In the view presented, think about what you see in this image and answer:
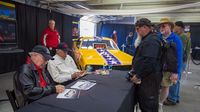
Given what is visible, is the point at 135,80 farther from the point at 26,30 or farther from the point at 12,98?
the point at 26,30

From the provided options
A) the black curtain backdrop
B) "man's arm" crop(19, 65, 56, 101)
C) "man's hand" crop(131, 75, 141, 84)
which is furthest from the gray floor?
"man's arm" crop(19, 65, 56, 101)

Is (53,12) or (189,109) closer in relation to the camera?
(189,109)

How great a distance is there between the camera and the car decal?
438 centimetres

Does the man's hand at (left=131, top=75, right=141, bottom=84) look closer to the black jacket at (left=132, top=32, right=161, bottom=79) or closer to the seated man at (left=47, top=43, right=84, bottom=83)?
the black jacket at (left=132, top=32, right=161, bottom=79)

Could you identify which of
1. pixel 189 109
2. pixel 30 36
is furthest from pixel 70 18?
pixel 189 109

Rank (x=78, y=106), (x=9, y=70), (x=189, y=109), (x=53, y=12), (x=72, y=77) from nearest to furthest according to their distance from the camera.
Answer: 1. (x=78, y=106)
2. (x=72, y=77)
3. (x=189, y=109)
4. (x=9, y=70)
5. (x=53, y=12)

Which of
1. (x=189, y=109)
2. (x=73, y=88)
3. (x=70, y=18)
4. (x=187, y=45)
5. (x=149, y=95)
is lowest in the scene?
(x=189, y=109)

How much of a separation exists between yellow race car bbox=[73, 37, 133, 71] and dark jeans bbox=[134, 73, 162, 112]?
1973 mm

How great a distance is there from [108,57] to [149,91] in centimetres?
267

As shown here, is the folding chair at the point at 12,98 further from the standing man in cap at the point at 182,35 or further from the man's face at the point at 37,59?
the standing man in cap at the point at 182,35

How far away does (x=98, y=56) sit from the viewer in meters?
4.73

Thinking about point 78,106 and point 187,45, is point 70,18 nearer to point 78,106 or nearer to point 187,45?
point 187,45

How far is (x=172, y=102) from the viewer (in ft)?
10.9

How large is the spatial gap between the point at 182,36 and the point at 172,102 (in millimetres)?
1263
